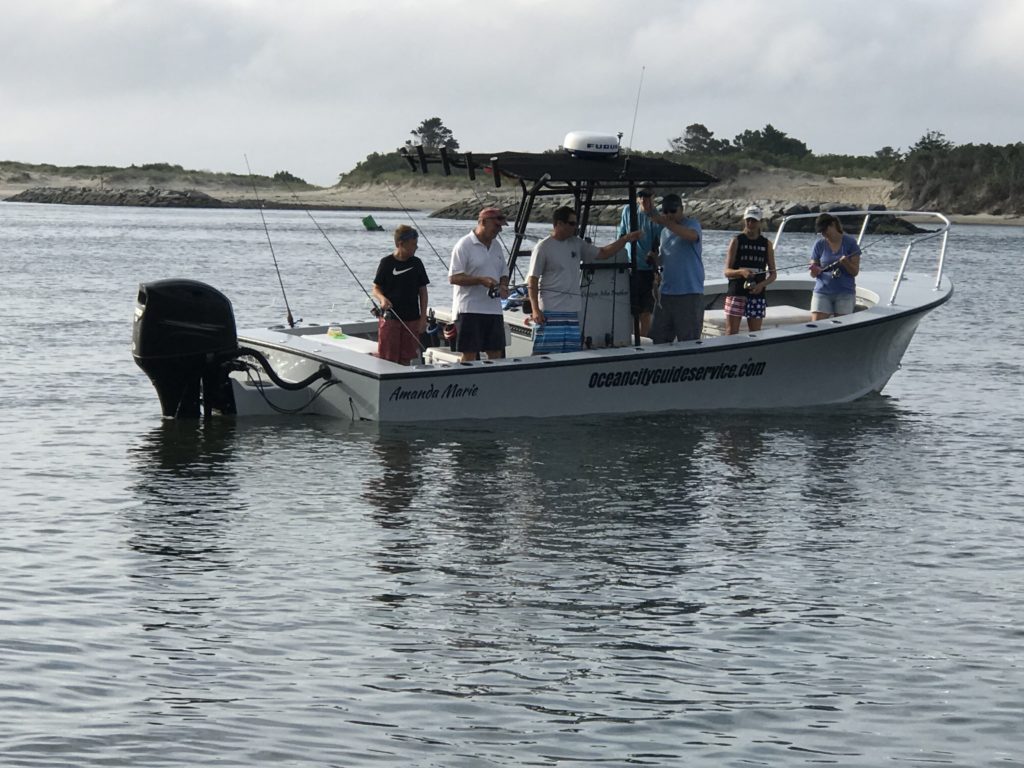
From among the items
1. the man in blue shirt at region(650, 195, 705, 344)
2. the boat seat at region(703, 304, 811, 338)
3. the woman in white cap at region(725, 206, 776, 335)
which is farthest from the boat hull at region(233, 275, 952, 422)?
the boat seat at region(703, 304, 811, 338)

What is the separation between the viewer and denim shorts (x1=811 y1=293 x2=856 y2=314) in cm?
1368

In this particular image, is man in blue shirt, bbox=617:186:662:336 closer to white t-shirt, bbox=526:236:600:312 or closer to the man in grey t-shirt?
the man in grey t-shirt

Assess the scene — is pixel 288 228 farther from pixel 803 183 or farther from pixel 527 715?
pixel 527 715

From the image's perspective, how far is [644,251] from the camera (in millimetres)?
12648

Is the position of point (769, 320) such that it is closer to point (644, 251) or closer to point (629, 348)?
point (644, 251)

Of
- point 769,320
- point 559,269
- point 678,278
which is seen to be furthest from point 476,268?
point 769,320

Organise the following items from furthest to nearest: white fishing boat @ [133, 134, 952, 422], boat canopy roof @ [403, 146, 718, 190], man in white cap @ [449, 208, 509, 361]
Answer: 1. boat canopy roof @ [403, 146, 718, 190]
2. white fishing boat @ [133, 134, 952, 422]
3. man in white cap @ [449, 208, 509, 361]

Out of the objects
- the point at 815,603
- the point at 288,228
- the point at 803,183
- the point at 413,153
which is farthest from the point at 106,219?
the point at 815,603

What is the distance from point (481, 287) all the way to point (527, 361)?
0.70 metres

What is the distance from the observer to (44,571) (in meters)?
7.96

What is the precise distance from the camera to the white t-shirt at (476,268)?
11.7 metres

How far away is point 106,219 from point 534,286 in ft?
255

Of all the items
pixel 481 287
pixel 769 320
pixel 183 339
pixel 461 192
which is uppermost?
pixel 461 192

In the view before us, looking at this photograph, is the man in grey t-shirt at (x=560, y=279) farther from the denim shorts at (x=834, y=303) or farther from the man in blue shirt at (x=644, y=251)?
the denim shorts at (x=834, y=303)
